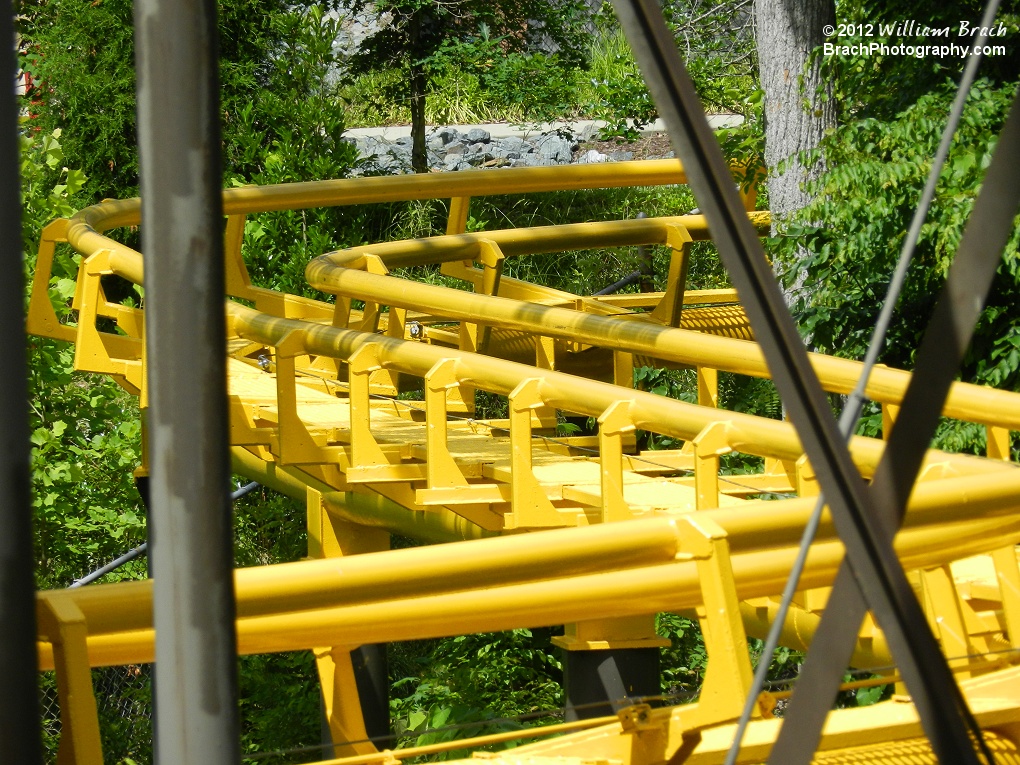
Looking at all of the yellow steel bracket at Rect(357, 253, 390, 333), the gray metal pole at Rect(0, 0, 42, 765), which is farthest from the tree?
the gray metal pole at Rect(0, 0, 42, 765)

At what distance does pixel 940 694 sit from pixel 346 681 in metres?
2.31

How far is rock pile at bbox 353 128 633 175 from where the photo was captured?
1750 cm

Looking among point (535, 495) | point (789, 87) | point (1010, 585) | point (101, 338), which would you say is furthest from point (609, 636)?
point (789, 87)

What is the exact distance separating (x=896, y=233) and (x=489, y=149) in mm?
11239

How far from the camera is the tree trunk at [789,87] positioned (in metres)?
9.23

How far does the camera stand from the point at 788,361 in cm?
193

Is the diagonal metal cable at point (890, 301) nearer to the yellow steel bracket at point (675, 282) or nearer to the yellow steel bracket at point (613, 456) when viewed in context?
the yellow steel bracket at point (613, 456)

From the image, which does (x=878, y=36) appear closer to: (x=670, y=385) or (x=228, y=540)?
(x=670, y=385)

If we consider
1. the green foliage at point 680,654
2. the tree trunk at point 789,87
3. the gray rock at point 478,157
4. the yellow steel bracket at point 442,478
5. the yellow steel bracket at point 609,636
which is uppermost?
the tree trunk at point 789,87

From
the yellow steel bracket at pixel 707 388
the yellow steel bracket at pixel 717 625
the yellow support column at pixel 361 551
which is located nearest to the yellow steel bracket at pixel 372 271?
the yellow support column at pixel 361 551

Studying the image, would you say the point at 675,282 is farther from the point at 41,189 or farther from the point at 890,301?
the point at 41,189

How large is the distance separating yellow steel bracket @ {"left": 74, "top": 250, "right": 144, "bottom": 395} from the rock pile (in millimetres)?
10807

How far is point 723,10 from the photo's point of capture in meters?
15.5

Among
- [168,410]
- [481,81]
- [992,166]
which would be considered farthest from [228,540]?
[481,81]
